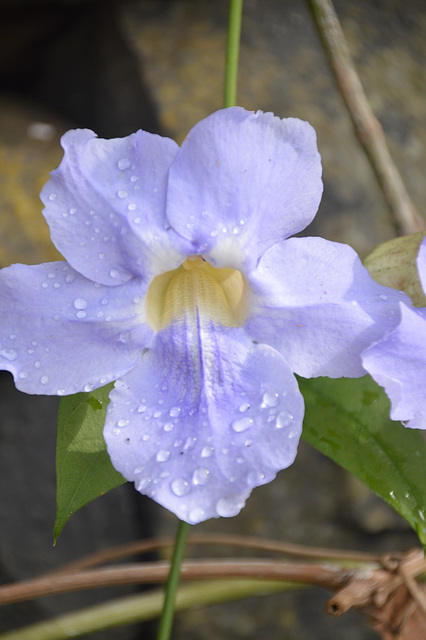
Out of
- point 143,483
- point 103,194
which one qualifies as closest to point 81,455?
point 143,483

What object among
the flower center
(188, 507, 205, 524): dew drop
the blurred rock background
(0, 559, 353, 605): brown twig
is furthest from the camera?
the blurred rock background

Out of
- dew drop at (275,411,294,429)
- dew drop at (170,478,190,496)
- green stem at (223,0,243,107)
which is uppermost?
green stem at (223,0,243,107)

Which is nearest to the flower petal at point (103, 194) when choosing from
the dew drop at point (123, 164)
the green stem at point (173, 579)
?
the dew drop at point (123, 164)

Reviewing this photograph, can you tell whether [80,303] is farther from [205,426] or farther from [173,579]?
[173,579]

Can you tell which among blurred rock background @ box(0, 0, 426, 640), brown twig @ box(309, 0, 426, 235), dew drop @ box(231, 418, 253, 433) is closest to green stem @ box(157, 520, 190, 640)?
dew drop @ box(231, 418, 253, 433)

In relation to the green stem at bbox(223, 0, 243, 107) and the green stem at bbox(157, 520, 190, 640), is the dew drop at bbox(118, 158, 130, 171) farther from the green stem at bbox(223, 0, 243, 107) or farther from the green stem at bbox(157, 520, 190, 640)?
the green stem at bbox(157, 520, 190, 640)

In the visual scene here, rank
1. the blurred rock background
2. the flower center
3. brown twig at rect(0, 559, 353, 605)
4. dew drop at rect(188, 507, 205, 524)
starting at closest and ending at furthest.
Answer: dew drop at rect(188, 507, 205, 524)
the flower center
brown twig at rect(0, 559, 353, 605)
the blurred rock background

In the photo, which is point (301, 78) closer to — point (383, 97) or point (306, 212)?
point (383, 97)
